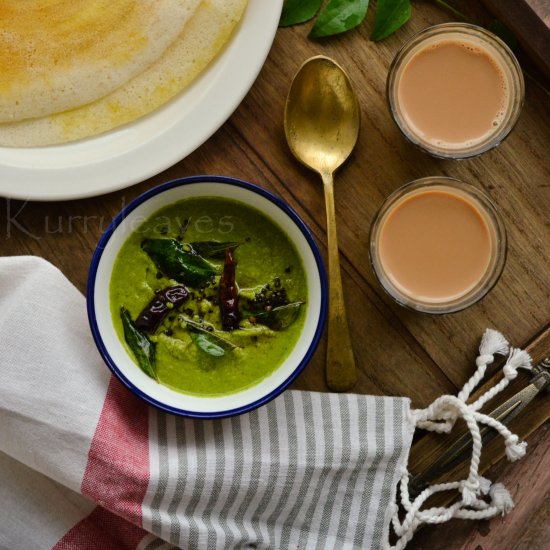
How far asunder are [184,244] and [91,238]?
0.34 metres

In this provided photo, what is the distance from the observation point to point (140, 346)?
7.29ft

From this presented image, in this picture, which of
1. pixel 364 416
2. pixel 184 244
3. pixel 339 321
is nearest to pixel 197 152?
pixel 184 244

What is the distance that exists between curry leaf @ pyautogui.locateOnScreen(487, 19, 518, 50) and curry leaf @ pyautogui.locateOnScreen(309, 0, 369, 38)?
399 mm

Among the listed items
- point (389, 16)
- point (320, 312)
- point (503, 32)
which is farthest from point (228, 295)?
point (503, 32)

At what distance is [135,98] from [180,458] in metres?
1.14

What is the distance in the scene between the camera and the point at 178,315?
2.22 metres

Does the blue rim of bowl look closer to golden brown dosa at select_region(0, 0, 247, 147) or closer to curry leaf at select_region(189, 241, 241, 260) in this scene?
curry leaf at select_region(189, 241, 241, 260)

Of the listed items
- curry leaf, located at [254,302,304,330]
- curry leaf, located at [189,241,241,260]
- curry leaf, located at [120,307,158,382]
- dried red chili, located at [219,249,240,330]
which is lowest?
curry leaf, located at [120,307,158,382]

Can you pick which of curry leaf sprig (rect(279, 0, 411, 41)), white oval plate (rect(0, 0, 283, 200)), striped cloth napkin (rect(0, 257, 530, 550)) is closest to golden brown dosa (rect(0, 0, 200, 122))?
white oval plate (rect(0, 0, 283, 200))

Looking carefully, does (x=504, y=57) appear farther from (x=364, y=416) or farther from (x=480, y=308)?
(x=364, y=416)

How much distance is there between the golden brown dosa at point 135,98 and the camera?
2.34m

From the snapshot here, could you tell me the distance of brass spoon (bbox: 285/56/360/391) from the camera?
231 cm

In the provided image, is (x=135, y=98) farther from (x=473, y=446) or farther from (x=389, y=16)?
(x=473, y=446)

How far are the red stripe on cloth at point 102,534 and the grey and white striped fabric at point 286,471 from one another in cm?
5
